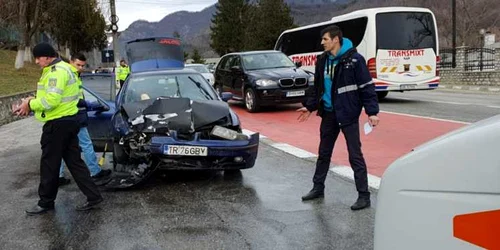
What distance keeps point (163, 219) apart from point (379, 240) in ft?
10.6

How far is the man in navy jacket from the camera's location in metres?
4.77

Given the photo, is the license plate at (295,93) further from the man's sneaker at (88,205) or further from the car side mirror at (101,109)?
the man's sneaker at (88,205)

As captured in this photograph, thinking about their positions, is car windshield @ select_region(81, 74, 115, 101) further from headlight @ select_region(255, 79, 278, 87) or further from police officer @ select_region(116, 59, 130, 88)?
police officer @ select_region(116, 59, 130, 88)

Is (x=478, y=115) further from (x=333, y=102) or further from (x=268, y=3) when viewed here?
(x=268, y=3)

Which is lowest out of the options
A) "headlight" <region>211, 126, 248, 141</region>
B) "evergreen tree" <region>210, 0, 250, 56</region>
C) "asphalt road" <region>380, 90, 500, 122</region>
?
"asphalt road" <region>380, 90, 500, 122</region>

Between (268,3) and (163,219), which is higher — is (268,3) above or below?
above

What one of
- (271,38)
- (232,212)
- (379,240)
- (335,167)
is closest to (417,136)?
(335,167)

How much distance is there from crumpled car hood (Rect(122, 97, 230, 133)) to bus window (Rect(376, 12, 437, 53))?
10.5 meters

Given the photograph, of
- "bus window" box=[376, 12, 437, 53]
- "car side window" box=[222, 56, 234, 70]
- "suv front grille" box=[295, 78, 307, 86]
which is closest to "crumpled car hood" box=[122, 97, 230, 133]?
"suv front grille" box=[295, 78, 307, 86]

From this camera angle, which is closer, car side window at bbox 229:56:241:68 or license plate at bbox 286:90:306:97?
license plate at bbox 286:90:306:97

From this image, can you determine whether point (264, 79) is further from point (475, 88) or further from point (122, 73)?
point (475, 88)

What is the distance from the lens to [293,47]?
22391mm

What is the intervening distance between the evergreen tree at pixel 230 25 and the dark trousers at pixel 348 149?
67.9 meters

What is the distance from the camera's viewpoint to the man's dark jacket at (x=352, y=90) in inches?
187
